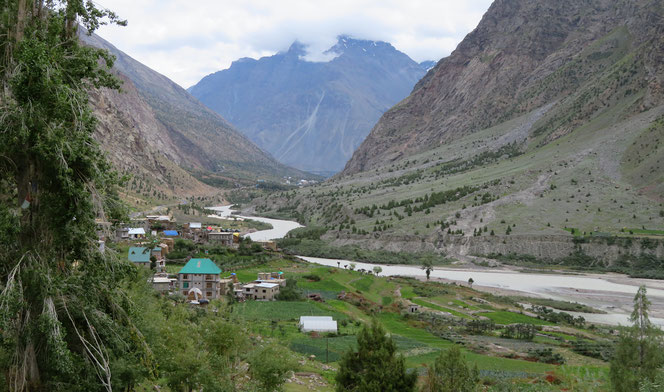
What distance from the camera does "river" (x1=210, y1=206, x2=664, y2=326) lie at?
6638cm

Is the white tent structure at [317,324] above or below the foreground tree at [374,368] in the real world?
below

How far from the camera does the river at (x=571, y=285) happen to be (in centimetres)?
6638

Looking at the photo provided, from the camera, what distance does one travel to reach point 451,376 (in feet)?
75.2

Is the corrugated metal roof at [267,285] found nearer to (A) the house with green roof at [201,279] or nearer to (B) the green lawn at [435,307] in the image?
(A) the house with green roof at [201,279]

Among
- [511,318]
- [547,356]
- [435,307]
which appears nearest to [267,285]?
[435,307]

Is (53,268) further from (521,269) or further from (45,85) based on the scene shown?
(521,269)

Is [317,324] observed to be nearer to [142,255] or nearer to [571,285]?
[142,255]

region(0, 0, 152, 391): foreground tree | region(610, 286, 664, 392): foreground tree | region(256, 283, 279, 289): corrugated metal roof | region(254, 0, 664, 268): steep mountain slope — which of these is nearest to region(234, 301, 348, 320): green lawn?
region(256, 283, 279, 289): corrugated metal roof

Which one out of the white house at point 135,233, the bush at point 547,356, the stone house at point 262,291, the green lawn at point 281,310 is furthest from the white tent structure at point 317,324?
the white house at point 135,233

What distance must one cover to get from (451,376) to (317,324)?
24.1 meters

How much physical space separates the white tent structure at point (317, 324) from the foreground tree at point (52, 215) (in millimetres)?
32966

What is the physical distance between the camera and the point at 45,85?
11.7m

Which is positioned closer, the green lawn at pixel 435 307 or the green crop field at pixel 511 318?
the green crop field at pixel 511 318

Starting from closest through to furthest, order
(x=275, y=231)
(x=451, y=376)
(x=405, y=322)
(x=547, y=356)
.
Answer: (x=451, y=376) < (x=547, y=356) < (x=405, y=322) < (x=275, y=231)
